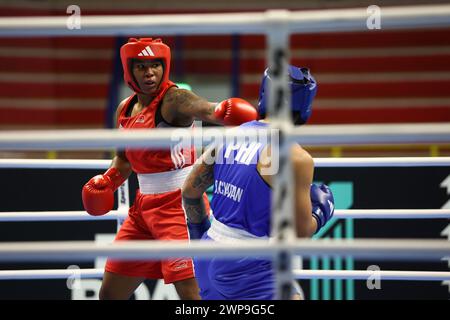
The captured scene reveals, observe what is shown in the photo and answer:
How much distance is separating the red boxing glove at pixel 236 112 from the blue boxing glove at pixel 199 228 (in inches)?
24.7

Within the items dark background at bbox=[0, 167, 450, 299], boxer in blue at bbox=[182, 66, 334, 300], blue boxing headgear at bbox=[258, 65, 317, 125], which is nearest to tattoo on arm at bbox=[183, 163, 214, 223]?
boxer in blue at bbox=[182, 66, 334, 300]

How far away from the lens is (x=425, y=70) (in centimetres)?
849

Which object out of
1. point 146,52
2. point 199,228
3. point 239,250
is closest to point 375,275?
point 199,228

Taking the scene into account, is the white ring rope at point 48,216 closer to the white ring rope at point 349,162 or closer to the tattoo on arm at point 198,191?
the white ring rope at point 349,162

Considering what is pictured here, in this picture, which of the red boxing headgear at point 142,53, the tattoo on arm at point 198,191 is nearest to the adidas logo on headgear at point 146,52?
the red boxing headgear at point 142,53

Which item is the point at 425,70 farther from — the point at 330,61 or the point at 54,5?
the point at 54,5

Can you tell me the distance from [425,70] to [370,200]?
17.8 ft

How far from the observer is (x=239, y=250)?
4.91 ft

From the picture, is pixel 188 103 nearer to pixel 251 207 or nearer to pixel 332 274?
pixel 251 207

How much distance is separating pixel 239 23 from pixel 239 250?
50cm

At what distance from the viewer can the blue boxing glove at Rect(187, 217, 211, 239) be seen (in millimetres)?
2695

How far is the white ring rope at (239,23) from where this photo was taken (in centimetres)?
149

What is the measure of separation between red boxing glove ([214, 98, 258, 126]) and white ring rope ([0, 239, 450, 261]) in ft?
2.37

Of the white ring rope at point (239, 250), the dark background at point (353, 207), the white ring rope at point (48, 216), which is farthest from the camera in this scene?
the dark background at point (353, 207)
